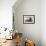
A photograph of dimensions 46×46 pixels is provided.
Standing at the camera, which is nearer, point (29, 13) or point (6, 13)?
point (6, 13)

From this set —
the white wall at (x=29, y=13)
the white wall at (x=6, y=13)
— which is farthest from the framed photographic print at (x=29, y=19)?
the white wall at (x=6, y=13)

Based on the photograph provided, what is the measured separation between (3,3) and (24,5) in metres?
1.59

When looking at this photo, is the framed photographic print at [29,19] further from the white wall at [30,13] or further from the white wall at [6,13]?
the white wall at [6,13]

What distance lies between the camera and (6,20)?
15.5ft

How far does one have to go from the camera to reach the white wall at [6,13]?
4633 mm

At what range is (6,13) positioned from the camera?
4.68 metres

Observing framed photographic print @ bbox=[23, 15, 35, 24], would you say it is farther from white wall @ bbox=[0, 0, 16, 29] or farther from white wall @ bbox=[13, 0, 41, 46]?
white wall @ bbox=[0, 0, 16, 29]

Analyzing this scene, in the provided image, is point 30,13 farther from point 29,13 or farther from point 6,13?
point 6,13

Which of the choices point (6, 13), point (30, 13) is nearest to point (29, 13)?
point (30, 13)

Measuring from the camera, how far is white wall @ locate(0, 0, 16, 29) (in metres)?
4.63

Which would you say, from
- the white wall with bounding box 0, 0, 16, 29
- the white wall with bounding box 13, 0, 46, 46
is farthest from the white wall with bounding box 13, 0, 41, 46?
the white wall with bounding box 0, 0, 16, 29

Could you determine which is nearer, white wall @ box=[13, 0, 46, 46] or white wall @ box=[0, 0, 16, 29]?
white wall @ box=[0, 0, 16, 29]

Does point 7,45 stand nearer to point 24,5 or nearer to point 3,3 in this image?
point 3,3

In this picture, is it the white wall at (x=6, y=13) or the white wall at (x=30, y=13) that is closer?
the white wall at (x=6, y=13)
